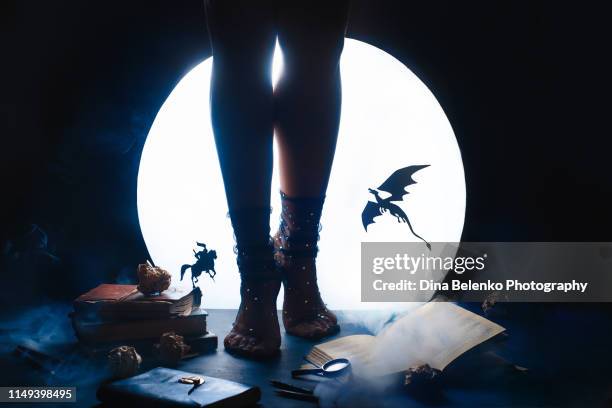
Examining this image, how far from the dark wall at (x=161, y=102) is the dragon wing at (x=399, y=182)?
0.46 meters

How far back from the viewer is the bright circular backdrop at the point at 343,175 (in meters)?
1.60

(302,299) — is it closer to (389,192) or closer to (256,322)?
(256,322)

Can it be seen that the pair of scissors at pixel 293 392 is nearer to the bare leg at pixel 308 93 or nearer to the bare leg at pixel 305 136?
the bare leg at pixel 305 136

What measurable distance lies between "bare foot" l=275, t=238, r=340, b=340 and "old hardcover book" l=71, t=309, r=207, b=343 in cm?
25

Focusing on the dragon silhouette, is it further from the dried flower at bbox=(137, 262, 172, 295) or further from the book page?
the dried flower at bbox=(137, 262, 172, 295)

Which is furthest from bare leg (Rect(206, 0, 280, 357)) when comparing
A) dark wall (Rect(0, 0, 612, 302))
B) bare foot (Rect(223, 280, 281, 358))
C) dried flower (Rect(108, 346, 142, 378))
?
dark wall (Rect(0, 0, 612, 302))

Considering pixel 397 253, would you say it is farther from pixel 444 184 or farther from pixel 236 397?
pixel 236 397

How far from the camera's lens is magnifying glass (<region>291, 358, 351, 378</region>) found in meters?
1.07

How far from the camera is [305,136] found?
1356mm

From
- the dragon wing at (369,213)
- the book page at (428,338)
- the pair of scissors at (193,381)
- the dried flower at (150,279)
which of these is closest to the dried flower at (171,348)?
the dried flower at (150,279)

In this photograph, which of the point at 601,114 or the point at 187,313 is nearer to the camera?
the point at 187,313

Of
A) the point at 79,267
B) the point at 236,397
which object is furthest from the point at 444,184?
the point at 79,267

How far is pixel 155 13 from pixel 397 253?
3.49 feet

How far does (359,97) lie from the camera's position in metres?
1.63
